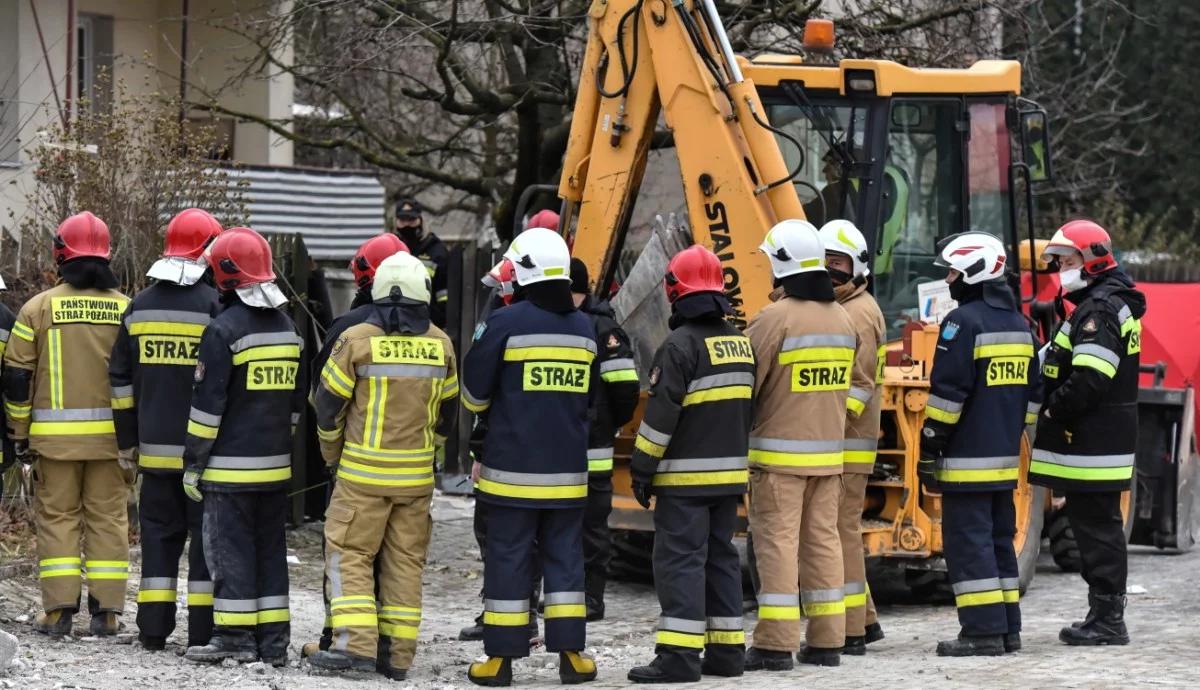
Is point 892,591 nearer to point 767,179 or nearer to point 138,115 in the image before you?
point 767,179

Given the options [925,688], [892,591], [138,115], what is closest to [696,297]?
[925,688]

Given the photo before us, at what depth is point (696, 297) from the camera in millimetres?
7781

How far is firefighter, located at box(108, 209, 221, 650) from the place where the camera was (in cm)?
792

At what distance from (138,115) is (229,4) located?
849cm

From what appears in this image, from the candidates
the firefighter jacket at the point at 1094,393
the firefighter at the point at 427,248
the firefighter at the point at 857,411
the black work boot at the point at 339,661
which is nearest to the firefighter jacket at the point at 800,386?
the firefighter at the point at 857,411

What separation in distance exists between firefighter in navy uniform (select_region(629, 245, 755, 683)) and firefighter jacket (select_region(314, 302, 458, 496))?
1000 mm

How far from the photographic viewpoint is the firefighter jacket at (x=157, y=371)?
7.93m

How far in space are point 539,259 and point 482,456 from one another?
3.02 ft

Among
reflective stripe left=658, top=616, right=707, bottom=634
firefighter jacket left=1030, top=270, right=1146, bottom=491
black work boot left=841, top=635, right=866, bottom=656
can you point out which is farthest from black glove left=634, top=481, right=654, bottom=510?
firefighter jacket left=1030, top=270, right=1146, bottom=491

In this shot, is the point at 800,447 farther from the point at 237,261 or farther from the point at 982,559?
the point at 237,261

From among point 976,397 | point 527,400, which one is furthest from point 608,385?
point 976,397

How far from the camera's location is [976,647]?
8.34 metres

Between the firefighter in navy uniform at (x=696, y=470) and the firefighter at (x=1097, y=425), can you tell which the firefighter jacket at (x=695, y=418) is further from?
the firefighter at (x=1097, y=425)

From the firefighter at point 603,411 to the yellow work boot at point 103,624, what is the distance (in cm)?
228
